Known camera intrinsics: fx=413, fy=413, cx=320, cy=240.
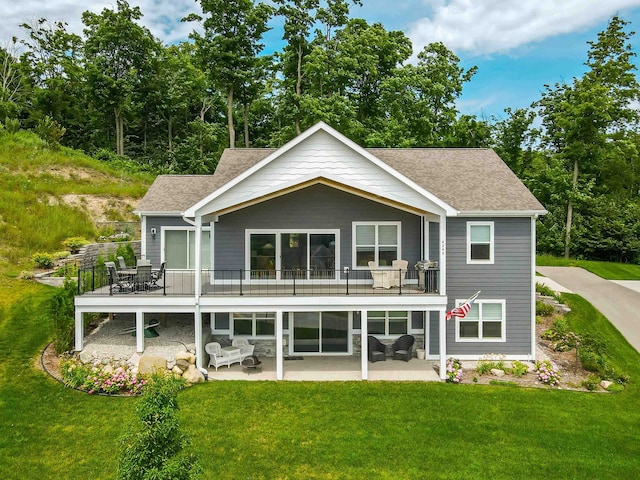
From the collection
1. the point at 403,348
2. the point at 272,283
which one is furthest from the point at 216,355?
the point at 403,348

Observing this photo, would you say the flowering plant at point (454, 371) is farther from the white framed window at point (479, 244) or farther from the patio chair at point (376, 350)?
the white framed window at point (479, 244)

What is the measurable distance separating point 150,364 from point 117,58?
35.1m

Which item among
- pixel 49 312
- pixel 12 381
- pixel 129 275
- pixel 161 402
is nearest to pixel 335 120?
pixel 129 275

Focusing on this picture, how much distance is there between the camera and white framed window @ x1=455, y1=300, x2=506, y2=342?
46.4 ft

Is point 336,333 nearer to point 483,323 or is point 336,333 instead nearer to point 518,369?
point 483,323

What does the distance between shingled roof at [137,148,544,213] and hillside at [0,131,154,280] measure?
18.7 ft

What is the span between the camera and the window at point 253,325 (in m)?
14.3

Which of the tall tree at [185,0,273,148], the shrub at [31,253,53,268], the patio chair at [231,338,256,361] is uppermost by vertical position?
the tall tree at [185,0,273,148]

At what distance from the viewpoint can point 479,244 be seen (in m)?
14.2

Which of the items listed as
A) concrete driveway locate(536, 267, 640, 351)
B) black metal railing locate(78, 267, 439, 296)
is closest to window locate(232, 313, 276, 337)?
black metal railing locate(78, 267, 439, 296)

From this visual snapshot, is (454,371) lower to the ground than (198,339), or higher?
lower

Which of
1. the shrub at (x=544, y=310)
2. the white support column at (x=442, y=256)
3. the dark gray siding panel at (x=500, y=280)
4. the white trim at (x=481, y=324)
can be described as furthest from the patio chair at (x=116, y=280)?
the shrub at (x=544, y=310)

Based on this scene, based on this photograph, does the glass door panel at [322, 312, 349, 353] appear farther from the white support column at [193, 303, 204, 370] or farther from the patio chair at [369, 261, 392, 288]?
the white support column at [193, 303, 204, 370]

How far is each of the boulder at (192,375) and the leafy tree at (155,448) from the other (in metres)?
5.92
